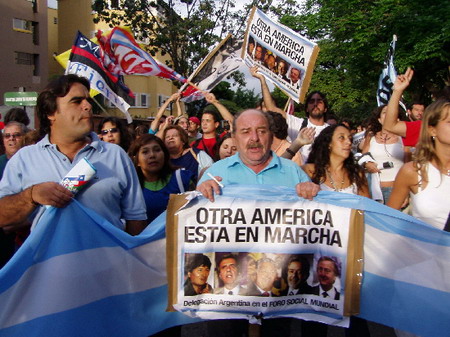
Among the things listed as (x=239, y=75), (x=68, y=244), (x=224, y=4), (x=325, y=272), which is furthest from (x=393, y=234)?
(x=239, y=75)

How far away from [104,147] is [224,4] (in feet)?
79.1

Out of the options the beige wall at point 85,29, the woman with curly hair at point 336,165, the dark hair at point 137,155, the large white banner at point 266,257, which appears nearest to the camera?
the large white banner at point 266,257

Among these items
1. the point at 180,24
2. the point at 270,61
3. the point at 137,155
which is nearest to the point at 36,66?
the point at 180,24

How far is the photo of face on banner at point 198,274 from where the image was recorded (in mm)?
2738

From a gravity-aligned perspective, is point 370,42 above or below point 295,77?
above

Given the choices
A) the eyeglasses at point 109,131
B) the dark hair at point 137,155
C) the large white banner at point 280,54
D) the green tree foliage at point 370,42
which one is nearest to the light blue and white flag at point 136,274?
the dark hair at point 137,155

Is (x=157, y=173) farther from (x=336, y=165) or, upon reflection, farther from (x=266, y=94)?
(x=266, y=94)

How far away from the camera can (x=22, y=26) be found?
38.0 m

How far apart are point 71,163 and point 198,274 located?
999mm

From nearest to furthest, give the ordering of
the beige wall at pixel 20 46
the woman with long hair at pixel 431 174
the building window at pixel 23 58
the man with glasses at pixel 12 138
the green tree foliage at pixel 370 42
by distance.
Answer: the woman with long hair at pixel 431 174, the man with glasses at pixel 12 138, the green tree foliage at pixel 370 42, the beige wall at pixel 20 46, the building window at pixel 23 58

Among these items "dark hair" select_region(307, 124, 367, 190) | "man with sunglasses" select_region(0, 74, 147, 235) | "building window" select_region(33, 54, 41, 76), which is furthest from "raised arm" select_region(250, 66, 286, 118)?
"building window" select_region(33, 54, 41, 76)

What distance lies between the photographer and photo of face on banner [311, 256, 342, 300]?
2.73 metres

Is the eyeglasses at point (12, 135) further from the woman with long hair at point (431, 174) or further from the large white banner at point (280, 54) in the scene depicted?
the woman with long hair at point (431, 174)

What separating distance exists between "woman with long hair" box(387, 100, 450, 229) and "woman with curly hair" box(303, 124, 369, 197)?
98 centimetres
